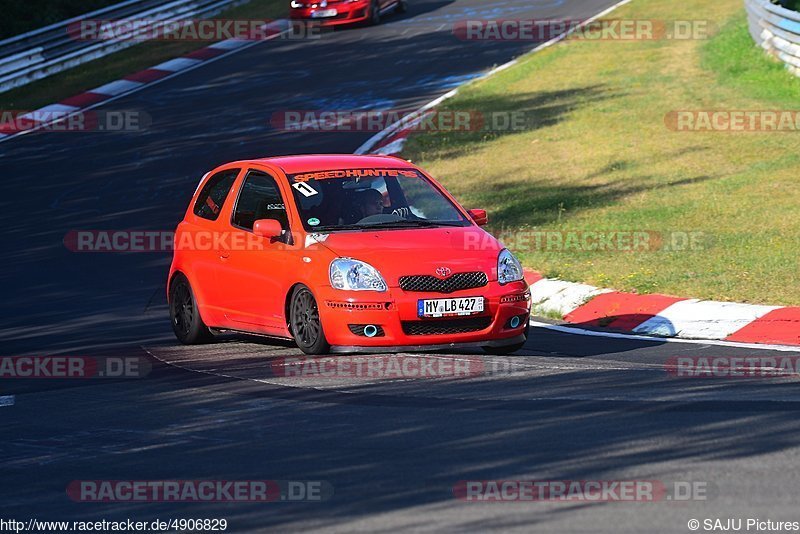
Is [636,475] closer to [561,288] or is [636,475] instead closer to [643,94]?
[561,288]

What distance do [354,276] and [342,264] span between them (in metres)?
0.14

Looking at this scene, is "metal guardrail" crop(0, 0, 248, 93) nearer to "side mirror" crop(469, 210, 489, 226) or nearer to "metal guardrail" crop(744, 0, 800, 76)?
"metal guardrail" crop(744, 0, 800, 76)

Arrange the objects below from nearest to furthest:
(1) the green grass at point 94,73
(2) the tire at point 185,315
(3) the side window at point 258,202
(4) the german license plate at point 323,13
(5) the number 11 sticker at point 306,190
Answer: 1. (5) the number 11 sticker at point 306,190
2. (3) the side window at point 258,202
3. (2) the tire at point 185,315
4. (1) the green grass at point 94,73
5. (4) the german license plate at point 323,13

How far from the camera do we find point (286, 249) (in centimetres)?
1070

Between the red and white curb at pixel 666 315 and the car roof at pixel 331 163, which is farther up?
the car roof at pixel 331 163

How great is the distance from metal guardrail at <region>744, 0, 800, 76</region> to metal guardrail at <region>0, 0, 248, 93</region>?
14.0 m

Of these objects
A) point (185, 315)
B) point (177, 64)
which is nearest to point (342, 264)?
point (185, 315)

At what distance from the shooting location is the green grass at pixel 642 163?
14055 mm

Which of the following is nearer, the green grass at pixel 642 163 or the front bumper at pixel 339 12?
the green grass at pixel 642 163

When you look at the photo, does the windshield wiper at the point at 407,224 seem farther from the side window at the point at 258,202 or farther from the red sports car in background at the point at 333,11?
the red sports car in background at the point at 333,11

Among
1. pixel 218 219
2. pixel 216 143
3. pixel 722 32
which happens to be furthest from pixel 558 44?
pixel 218 219

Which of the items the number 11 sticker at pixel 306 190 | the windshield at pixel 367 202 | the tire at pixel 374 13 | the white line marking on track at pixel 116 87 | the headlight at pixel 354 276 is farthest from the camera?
the tire at pixel 374 13

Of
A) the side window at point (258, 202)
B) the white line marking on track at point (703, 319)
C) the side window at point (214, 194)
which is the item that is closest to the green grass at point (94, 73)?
the side window at point (214, 194)

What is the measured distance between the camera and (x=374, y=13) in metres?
32.0
